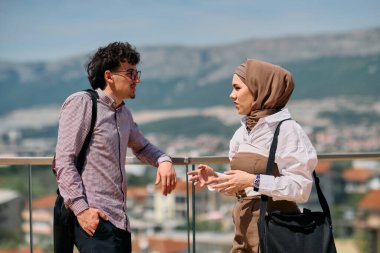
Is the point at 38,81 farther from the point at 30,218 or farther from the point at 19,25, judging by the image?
the point at 30,218

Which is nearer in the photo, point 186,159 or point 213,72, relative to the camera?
point 186,159

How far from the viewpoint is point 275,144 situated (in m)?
2.37

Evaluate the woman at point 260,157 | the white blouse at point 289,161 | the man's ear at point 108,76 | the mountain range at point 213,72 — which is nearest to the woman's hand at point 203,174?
the woman at point 260,157

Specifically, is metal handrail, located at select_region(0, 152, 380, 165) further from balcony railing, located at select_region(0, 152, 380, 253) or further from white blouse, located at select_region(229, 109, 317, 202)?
white blouse, located at select_region(229, 109, 317, 202)

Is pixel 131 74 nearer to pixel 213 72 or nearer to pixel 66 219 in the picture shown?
pixel 66 219

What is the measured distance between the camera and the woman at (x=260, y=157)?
2328 millimetres

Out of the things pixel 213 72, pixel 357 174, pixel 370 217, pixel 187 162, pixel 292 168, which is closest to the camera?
pixel 292 168

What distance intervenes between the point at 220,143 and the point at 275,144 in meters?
110

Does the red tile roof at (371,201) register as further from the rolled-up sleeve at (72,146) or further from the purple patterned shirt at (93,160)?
the rolled-up sleeve at (72,146)

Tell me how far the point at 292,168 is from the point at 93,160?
0.71 meters

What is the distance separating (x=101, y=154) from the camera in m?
2.46

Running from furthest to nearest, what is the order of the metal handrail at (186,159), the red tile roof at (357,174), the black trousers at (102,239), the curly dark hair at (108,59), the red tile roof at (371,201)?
the red tile roof at (357,174)
the red tile roof at (371,201)
the metal handrail at (186,159)
the curly dark hair at (108,59)
the black trousers at (102,239)

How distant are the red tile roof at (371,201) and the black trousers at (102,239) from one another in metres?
86.2

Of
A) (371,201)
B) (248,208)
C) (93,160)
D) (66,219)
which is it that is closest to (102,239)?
(66,219)
